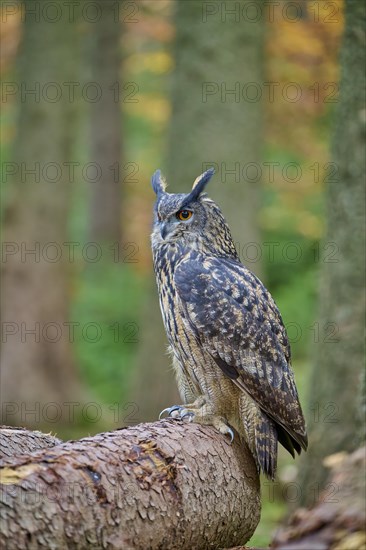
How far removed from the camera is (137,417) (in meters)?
10.2

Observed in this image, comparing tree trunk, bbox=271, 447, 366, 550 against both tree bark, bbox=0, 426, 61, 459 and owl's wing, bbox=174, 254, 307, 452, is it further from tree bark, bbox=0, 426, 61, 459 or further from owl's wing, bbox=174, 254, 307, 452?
A: owl's wing, bbox=174, 254, 307, 452

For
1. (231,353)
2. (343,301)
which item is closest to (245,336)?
(231,353)

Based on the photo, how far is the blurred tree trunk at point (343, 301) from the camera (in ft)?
21.2

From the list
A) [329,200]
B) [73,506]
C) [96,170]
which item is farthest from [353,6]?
[96,170]

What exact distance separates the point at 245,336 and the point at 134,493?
148 centimetres

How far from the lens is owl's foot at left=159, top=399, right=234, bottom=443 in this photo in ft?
14.3

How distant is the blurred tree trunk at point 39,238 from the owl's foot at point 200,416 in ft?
22.8

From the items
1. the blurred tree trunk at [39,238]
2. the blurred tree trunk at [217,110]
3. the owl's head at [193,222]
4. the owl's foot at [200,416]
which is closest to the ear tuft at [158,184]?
the owl's head at [193,222]

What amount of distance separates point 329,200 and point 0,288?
6.37 metres

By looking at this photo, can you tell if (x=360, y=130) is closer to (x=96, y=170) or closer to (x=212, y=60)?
(x=212, y=60)

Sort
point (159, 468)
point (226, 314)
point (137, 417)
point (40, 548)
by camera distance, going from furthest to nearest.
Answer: point (137, 417), point (226, 314), point (159, 468), point (40, 548)

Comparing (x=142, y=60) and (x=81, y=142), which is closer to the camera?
(x=142, y=60)

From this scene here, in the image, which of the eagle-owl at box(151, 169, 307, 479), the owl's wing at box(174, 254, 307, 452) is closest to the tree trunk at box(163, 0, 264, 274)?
the eagle-owl at box(151, 169, 307, 479)

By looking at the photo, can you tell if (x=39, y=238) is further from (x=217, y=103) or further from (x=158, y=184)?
(x=158, y=184)
